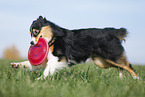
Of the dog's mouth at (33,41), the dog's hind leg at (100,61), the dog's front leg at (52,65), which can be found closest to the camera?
the dog's front leg at (52,65)

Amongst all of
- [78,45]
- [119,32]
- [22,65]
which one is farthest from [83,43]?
[22,65]

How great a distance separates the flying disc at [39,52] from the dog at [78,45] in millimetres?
122

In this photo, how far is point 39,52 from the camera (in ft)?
15.5

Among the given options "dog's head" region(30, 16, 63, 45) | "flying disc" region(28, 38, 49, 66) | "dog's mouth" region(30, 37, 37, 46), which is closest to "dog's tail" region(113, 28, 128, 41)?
"dog's head" region(30, 16, 63, 45)

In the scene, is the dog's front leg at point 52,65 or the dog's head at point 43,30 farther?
the dog's head at point 43,30

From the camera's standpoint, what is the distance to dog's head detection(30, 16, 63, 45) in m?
4.44

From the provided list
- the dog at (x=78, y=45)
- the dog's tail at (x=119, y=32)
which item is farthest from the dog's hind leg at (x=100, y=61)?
the dog's tail at (x=119, y=32)

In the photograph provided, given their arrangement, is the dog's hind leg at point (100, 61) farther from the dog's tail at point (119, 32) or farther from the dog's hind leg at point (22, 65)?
the dog's hind leg at point (22, 65)

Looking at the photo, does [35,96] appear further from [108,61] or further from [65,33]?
[108,61]

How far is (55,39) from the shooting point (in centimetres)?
451

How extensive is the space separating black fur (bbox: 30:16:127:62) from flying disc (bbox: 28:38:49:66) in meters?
0.26

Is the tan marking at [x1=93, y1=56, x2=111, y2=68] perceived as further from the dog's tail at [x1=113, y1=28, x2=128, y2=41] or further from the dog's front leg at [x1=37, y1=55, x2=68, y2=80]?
the dog's front leg at [x1=37, y1=55, x2=68, y2=80]

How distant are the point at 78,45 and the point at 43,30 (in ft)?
3.36

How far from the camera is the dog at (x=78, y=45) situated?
4.43m
